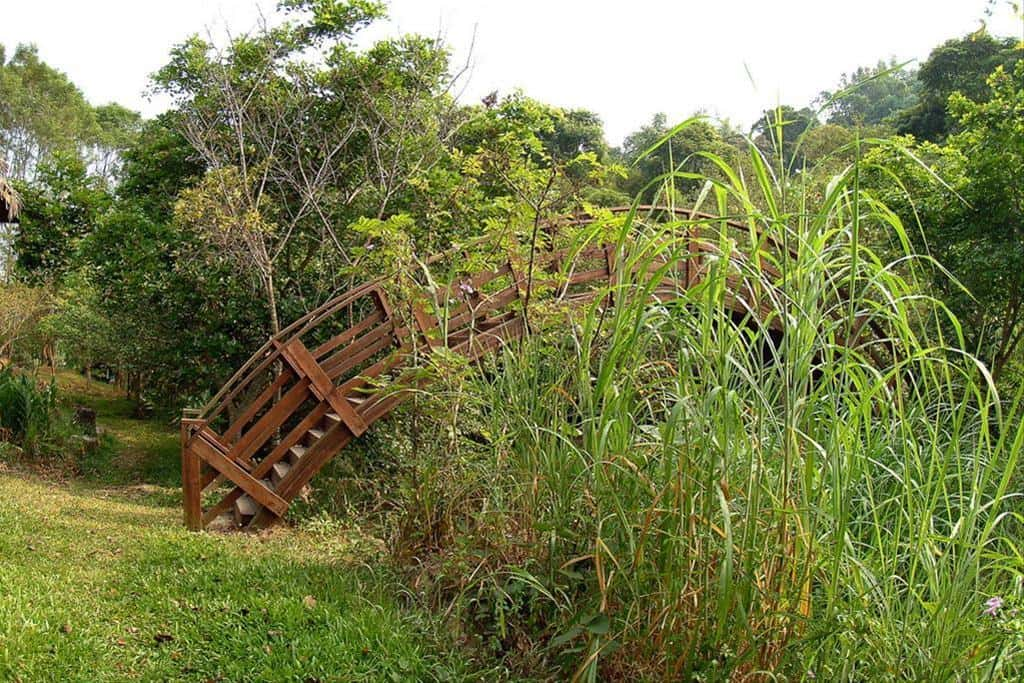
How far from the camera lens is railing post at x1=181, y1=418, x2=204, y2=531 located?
232 inches

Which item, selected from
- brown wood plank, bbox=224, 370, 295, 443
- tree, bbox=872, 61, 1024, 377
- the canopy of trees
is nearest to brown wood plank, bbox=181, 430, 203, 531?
brown wood plank, bbox=224, 370, 295, 443

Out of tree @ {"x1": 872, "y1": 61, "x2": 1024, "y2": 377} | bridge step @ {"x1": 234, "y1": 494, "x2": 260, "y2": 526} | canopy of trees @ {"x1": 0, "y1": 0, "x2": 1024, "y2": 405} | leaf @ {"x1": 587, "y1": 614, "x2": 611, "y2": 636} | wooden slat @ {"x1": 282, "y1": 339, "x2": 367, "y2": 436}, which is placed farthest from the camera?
canopy of trees @ {"x1": 0, "y1": 0, "x2": 1024, "y2": 405}

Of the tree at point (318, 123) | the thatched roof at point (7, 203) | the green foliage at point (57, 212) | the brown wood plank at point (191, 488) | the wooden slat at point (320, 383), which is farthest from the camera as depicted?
the green foliage at point (57, 212)

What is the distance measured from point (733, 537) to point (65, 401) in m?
13.6

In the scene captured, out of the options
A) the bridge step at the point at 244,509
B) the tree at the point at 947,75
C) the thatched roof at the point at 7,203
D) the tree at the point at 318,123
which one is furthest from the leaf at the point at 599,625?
the tree at the point at 947,75

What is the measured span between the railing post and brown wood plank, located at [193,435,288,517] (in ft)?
0.20

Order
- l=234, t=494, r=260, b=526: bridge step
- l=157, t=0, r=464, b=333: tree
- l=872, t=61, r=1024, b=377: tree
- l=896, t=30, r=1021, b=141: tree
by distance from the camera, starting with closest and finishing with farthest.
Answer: l=234, t=494, r=260, b=526: bridge step < l=872, t=61, r=1024, b=377: tree < l=157, t=0, r=464, b=333: tree < l=896, t=30, r=1021, b=141: tree

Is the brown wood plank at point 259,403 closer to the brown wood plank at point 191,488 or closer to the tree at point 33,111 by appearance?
the brown wood plank at point 191,488

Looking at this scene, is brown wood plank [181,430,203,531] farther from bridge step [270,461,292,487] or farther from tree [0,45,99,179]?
tree [0,45,99,179]

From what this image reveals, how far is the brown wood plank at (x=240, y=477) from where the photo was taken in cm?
600

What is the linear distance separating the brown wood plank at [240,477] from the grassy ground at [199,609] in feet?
1.41

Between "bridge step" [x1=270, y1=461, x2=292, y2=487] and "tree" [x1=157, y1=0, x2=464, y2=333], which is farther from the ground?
"tree" [x1=157, y1=0, x2=464, y2=333]

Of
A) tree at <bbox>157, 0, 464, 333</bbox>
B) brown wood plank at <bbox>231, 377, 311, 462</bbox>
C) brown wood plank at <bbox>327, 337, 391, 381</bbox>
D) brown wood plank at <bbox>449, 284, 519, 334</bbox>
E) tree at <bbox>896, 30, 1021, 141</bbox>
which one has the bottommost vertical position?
brown wood plank at <bbox>231, 377, 311, 462</bbox>

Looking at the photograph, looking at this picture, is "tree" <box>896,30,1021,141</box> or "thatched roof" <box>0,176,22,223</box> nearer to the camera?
"thatched roof" <box>0,176,22,223</box>
